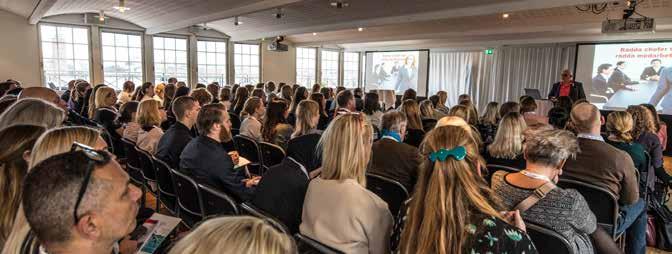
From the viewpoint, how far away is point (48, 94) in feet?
13.6

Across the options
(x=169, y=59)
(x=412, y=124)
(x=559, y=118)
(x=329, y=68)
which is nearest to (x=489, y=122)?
(x=559, y=118)

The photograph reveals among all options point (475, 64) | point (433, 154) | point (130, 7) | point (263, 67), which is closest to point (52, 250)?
point (433, 154)

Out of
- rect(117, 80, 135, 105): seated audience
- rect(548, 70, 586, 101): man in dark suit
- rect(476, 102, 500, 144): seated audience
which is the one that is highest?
rect(548, 70, 586, 101): man in dark suit

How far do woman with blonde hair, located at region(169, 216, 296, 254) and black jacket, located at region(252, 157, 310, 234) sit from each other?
1.23 metres

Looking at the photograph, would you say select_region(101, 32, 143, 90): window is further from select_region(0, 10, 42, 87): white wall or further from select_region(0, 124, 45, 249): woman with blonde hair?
select_region(0, 124, 45, 249): woman with blonde hair

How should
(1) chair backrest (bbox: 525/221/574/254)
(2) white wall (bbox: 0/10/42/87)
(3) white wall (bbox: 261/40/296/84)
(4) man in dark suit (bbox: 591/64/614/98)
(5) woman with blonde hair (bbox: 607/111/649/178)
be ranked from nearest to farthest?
(1) chair backrest (bbox: 525/221/574/254) < (5) woman with blonde hair (bbox: 607/111/649/178) < (2) white wall (bbox: 0/10/42/87) < (4) man in dark suit (bbox: 591/64/614/98) < (3) white wall (bbox: 261/40/296/84)

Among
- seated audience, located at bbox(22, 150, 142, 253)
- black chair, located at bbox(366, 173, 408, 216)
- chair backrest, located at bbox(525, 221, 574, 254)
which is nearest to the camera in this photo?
seated audience, located at bbox(22, 150, 142, 253)

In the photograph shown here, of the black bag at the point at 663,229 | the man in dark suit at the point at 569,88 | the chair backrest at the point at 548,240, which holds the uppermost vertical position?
the man in dark suit at the point at 569,88

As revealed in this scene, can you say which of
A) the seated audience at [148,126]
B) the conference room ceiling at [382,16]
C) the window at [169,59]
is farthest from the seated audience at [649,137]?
the window at [169,59]

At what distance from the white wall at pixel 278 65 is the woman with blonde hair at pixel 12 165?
41.5ft

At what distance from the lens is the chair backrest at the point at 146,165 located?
129 inches

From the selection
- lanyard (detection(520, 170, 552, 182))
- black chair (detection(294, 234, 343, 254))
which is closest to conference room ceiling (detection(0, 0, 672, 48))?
lanyard (detection(520, 170, 552, 182))

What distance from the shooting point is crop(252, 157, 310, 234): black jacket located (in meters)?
2.06

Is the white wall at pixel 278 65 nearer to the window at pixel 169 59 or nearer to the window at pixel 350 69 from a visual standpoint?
the window at pixel 169 59
